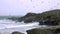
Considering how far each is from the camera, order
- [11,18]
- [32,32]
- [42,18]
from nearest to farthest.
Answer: [32,32] < [42,18] < [11,18]

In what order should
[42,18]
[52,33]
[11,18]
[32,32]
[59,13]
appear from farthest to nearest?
1. [11,18]
2. [59,13]
3. [42,18]
4. [32,32]
5. [52,33]

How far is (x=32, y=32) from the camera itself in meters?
4.57

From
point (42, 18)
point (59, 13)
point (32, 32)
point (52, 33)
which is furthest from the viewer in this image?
point (59, 13)

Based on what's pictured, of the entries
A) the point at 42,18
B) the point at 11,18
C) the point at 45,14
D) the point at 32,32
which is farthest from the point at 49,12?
the point at 32,32

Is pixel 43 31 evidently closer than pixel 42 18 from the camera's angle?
Yes

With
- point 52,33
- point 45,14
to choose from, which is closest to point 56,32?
point 52,33

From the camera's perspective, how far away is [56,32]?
4410 mm

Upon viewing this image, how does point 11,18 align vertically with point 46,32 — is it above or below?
below

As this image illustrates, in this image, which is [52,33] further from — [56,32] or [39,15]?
[39,15]

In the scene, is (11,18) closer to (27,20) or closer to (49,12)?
(27,20)

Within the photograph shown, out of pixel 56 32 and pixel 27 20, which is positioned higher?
pixel 56 32

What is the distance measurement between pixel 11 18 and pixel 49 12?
290cm

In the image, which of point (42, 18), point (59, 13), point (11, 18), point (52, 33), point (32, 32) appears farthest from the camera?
point (11, 18)

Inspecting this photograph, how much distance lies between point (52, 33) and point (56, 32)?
18cm
